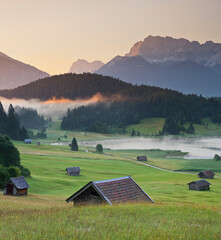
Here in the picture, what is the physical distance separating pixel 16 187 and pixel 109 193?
4085 centimetres

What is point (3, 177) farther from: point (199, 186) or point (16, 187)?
point (199, 186)

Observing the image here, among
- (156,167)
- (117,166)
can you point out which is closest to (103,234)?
(117,166)

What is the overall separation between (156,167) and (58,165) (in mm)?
45758

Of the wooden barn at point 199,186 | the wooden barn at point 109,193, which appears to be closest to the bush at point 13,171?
the wooden barn at point 109,193

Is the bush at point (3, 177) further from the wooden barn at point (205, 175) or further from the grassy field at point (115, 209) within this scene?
the wooden barn at point (205, 175)

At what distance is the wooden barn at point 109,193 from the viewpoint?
88.9ft

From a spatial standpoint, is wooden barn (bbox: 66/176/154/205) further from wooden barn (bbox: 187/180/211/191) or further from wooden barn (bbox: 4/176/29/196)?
wooden barn (bbox: 187/180/211/191)

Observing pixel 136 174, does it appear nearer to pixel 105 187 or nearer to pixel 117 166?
pixel 117 166

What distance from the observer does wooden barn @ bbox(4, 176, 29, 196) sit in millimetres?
63181

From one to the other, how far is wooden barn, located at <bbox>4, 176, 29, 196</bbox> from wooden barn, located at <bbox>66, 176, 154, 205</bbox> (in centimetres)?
3710

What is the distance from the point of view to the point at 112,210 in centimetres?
1938

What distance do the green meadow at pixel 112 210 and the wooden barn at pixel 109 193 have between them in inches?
90.6

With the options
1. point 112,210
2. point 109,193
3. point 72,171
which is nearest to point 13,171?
point 72,171

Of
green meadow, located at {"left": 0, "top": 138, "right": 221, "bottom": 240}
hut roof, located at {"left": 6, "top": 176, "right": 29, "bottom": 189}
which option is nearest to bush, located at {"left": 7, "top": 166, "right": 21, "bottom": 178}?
green meadow, located at {"left": 0, "top": 138, "right": 221, "bottom": 240}
